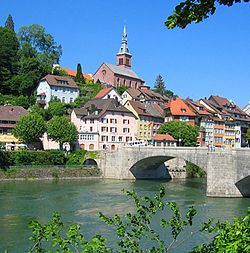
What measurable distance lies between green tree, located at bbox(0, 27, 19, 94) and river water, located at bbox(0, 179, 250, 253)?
37.8m

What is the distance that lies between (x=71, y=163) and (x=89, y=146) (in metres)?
9.53

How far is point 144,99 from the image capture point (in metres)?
96.4

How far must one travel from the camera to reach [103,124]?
7438cm

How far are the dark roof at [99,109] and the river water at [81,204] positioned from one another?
21.2m

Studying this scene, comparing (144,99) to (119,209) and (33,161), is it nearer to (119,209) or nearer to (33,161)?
(33,161)

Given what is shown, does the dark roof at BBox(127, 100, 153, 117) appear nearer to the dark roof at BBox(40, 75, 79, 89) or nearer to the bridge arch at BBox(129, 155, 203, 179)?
the dark roof at BBox(40, 75, 79, 89)

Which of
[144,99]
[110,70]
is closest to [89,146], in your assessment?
[144,99]

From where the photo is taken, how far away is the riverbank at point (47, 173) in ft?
180

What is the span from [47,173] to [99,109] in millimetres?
21001

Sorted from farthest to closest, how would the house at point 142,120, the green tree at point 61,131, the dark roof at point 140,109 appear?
the dark roof at point 140,109 → the house at point 142,120 → the green tree at point 61,131

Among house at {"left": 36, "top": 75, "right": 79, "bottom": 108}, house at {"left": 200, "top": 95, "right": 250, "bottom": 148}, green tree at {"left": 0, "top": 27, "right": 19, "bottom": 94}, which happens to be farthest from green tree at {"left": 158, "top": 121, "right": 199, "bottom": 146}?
green tree at {"left": 0, "top": 27, "right": 19, "bottom": 94}

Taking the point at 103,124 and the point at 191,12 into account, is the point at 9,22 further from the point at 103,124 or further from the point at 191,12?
the point at 191,12

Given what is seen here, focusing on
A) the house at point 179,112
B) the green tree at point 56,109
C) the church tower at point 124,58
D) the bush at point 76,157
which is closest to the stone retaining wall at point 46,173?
the bush at point 76,157

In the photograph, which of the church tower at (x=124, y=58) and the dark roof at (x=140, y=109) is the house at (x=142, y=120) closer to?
the dark roof at (x=140, y=109)
